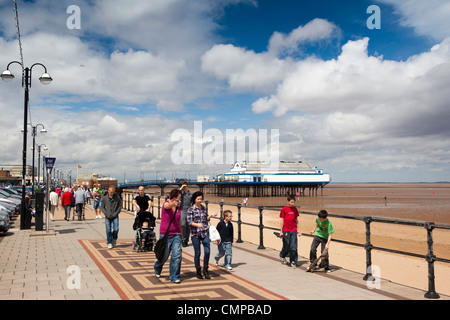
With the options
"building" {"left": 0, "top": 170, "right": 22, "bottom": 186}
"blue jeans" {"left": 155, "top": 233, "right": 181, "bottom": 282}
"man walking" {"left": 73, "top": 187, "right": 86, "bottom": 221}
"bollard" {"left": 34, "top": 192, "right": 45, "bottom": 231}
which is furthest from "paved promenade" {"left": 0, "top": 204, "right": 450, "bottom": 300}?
"building" {"left": 0, "top": 170, "right": 22, "bottom": 186}

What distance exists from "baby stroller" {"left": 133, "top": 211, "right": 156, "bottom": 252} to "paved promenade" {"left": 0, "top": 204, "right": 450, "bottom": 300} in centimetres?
24

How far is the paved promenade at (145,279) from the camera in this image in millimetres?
6375

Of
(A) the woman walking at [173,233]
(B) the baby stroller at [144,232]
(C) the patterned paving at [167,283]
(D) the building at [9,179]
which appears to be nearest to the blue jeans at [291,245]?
(C) the patterned paving at [167,283]

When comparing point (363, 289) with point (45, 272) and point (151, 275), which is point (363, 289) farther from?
point (45, 272)

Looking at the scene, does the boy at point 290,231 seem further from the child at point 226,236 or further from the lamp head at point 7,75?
the lamp head at point 7,75

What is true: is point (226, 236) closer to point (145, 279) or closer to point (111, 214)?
point (145, 279)

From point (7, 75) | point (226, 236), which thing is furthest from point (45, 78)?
point (226, 236)

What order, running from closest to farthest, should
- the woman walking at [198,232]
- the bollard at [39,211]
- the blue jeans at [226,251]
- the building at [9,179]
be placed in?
the woman walking at [198,232]
the blue jeans at [226,251]
the bollard at [39,211]
the building at [9,179]

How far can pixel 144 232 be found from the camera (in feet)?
35.2

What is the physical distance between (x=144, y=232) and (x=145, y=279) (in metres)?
3.36
